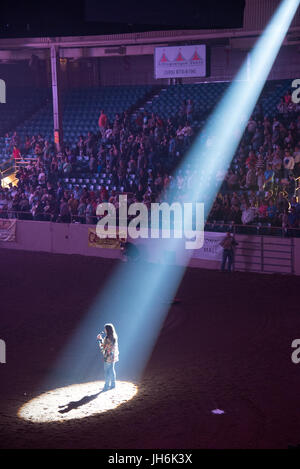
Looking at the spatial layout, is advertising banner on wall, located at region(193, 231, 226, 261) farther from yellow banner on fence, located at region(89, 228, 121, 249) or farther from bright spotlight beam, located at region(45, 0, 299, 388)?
yellow banner on fence, located at region(89, 228, 121, 249)

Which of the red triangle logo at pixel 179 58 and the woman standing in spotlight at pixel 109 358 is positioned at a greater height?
the red triangle logo at pixel 179 58

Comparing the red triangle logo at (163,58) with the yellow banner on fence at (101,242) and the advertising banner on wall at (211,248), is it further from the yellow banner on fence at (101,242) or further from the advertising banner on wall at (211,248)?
the advertising banner on wall at (211,248)

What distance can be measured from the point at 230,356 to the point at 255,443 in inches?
174

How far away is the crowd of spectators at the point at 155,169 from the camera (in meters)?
24.6

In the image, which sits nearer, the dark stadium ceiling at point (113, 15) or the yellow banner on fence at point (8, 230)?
the dark stadium ceiling at point (113, 15)

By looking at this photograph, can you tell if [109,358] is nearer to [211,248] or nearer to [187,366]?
[187,366]

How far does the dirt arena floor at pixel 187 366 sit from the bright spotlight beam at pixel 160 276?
42 cm

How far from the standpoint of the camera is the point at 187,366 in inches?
562

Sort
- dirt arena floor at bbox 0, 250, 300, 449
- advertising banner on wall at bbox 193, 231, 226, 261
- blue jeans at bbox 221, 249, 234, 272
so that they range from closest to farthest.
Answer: dirt arena floor at bbox 0, 250, 300, 449
blue jeans at bbox 221, 249, 234, 272
advertising banner on wall at bbox 193, 231, 226, 261

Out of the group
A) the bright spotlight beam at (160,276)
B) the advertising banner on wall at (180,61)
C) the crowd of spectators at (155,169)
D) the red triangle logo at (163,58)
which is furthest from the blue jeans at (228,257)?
the red triangle logo at (163,58)

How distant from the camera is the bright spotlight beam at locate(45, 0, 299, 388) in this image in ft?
50.4

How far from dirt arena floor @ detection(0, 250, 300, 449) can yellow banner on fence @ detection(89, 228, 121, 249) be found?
8.47ft

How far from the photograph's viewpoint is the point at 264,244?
23156 millimetres

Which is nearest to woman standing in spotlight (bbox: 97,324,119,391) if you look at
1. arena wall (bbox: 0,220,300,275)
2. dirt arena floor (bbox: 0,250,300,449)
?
dirt arena floor (bbox: 0,250,300,449)
